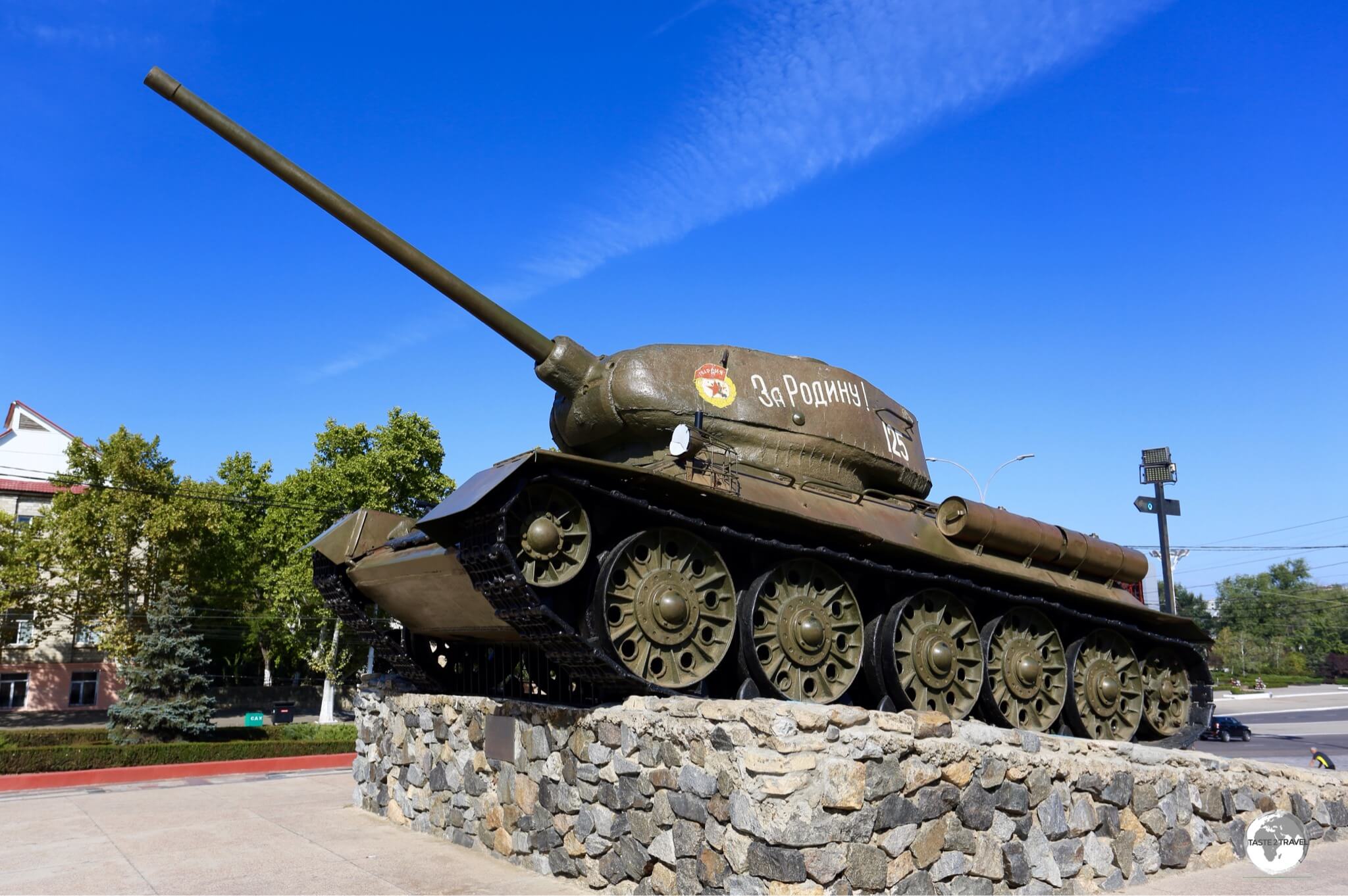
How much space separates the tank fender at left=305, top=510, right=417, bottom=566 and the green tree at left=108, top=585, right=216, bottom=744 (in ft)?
50.6

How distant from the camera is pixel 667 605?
8.70m

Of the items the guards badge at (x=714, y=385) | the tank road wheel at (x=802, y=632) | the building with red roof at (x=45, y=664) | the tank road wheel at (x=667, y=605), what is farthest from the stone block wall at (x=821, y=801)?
the building with red roof at (x=45, y=664)

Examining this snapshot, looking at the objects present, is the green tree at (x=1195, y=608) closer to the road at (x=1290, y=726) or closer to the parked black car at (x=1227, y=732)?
the road at (x=1290, y=726)

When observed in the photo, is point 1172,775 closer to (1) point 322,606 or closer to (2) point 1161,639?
(2) point 1161,639

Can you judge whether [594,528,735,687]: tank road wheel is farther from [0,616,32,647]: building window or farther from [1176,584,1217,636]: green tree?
[1176,584,1217,636]: green tree

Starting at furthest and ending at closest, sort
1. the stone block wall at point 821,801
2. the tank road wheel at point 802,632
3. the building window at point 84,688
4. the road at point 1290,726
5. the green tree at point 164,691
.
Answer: the building window at point 84,688 < the road at point 1290,726 < the green tree at point 164,691 < the tank road wheel at point 802,632 < the stone block wall at point 821,801

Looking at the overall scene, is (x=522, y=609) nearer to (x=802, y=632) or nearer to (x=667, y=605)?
(x=667, y=605)

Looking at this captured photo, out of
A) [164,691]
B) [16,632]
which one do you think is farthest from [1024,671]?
[16,632]

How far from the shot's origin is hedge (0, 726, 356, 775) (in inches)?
727

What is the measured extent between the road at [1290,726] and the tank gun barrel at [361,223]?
1396cm

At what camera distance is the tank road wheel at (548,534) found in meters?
8.16

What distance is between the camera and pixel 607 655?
8359mm

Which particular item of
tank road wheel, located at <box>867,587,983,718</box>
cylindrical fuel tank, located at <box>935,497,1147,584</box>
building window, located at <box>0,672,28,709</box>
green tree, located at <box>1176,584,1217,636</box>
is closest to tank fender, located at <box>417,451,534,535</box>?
tank road wheel, located at <box>867,587,983,718</box>

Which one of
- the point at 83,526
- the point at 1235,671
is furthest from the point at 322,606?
the point at 1235,671
